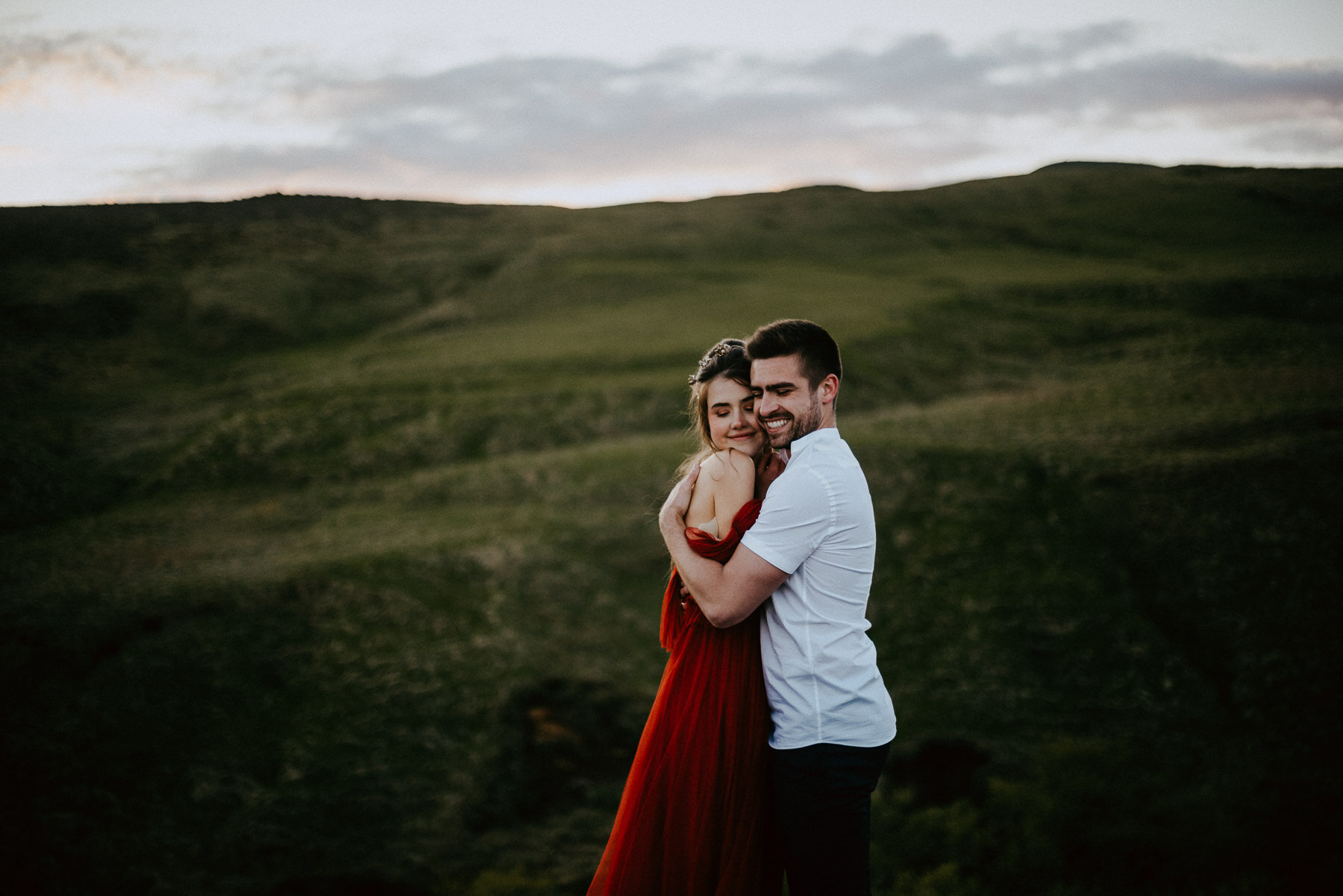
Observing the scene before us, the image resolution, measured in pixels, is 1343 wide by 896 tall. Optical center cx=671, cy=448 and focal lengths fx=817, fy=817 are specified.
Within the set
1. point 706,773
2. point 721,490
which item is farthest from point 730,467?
point 706,773

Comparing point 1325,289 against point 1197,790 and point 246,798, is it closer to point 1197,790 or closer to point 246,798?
point 1197,790

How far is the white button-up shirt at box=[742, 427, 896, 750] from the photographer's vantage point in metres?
3.53

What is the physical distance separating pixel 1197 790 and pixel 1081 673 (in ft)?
19.1

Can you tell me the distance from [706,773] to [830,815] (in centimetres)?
59

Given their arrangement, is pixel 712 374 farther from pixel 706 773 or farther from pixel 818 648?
pixel 706 773

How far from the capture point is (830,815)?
3.56 m

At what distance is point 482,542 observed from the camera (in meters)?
19.4

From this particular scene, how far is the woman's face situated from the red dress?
602mm

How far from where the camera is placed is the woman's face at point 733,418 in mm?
4453

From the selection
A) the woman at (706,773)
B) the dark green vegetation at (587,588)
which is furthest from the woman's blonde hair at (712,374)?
the dark green vegetation at (587,588)

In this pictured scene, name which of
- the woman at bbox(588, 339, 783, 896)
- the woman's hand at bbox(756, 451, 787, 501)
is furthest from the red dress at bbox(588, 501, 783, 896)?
the woman's hand at bbox(756, 451, 787, 501)

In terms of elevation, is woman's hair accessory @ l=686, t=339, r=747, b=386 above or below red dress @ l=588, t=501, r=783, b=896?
above

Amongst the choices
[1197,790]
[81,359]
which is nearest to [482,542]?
[1197,790]

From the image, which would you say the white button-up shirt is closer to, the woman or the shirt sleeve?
the shirt sleeve
